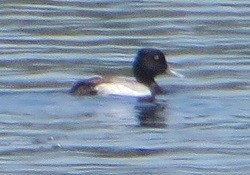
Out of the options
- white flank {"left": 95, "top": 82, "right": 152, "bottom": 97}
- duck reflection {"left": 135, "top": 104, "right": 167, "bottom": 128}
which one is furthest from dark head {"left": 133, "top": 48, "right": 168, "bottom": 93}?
duck reflection {"left": 135, "top": 104, "right": 167, "bottom": 128}

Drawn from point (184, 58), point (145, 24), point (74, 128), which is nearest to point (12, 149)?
point (74, 128)

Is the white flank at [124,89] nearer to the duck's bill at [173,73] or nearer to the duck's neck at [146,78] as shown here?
the duck's neck at [146,78]

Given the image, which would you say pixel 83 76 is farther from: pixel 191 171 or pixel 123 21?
pixel 191 171

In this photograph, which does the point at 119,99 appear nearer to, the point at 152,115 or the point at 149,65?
the point at 152,115

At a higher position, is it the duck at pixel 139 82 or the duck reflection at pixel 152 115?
the duck at pixel 139 82

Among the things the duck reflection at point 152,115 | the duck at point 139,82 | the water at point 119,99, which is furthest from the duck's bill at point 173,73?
the duck reflection at point 152,115

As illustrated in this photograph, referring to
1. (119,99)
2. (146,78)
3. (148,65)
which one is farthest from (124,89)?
(146,78)

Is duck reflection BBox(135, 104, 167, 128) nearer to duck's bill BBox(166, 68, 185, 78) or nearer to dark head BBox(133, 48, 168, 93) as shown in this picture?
duck's bill BBox(166, 68, 185, 78)

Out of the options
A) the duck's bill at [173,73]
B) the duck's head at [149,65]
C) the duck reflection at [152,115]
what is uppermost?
the duck's head at [149,65]
